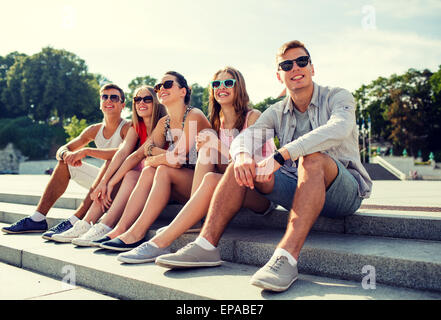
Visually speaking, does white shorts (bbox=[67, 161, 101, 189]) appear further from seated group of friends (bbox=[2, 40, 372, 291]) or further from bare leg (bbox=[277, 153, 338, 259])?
bare leg (bbox=[277, 153, 338, 259])

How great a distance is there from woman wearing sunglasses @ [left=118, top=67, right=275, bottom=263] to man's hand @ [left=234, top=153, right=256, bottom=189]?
342mm

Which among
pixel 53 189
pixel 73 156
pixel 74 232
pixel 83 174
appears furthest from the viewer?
pixel 83 174

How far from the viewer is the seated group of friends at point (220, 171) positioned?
7.84 ft

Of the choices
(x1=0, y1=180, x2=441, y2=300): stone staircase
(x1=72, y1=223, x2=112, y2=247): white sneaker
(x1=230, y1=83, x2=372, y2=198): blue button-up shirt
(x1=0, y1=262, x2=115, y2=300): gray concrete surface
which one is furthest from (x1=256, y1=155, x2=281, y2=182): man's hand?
(x1=72, y1=223, x2=112, y2=247): white sneaker

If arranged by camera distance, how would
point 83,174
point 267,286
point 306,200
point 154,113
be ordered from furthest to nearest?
point 83,174 < point 154,113 < point 306,200 < point 267,286

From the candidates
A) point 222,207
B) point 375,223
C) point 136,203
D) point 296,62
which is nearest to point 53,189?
point 136,203

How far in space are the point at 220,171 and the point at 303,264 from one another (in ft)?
3.62

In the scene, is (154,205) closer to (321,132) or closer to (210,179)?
(210,179)

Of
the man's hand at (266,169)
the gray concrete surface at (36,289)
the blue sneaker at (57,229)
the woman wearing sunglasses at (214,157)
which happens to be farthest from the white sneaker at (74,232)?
the man's hand at (266,169)

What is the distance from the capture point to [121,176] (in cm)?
378

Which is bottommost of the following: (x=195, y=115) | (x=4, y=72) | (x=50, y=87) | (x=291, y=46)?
(x=195, y=115)

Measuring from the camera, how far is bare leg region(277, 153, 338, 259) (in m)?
2.17

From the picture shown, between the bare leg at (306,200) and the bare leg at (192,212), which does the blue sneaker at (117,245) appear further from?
the bare leg at (306,200)
